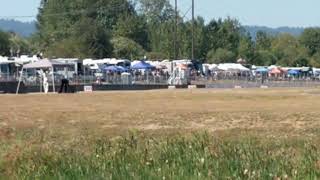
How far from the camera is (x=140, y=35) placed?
185 metres

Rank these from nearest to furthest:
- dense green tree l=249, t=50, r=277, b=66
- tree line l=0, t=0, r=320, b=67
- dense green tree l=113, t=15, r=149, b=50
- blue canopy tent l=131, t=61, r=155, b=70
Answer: blue canopy tent l=131, t=61, r=155, b=70
tree line l=0, t=0, r=320, b=67
dense green tree l=113, t=15, r=149, b=50
dense green tree l=249, t=50, r=277, b=66

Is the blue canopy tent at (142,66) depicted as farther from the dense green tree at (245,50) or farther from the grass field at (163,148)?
the grass field at (163,148)

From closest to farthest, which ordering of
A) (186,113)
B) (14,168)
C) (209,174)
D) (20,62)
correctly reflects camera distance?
(209,174), (14,168), (186,113), (20,62)

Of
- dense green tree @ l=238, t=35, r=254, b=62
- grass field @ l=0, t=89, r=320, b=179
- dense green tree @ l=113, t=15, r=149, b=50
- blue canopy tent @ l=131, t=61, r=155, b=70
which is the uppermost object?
dense green tree @ l=113, t=15, r=149, b=50

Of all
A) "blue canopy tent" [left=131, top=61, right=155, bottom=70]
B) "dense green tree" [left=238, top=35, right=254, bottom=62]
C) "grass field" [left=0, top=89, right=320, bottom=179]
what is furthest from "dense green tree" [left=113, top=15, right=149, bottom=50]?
"grass field" [left=0, top=89, right=320, bottom=179]

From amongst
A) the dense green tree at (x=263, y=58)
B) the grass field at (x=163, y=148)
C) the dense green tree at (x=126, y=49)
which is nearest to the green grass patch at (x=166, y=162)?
the grass field at (x=163, y=148)

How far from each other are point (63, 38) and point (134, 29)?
19.6 metres

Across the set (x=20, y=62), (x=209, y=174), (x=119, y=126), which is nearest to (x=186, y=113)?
(x=119, y=126)

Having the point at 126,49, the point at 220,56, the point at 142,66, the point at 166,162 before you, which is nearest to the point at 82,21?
the point at 126,49

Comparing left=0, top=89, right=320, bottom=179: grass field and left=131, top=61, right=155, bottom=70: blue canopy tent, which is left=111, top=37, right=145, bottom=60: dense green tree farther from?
left=0, top=89, right=320, bottom=179: grass field

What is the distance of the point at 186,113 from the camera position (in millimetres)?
24562

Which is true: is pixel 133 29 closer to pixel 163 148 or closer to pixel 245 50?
pixel 245 50

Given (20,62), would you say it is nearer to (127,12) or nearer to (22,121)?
(22,121)

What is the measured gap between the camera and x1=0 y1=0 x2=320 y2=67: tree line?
158875 mm
